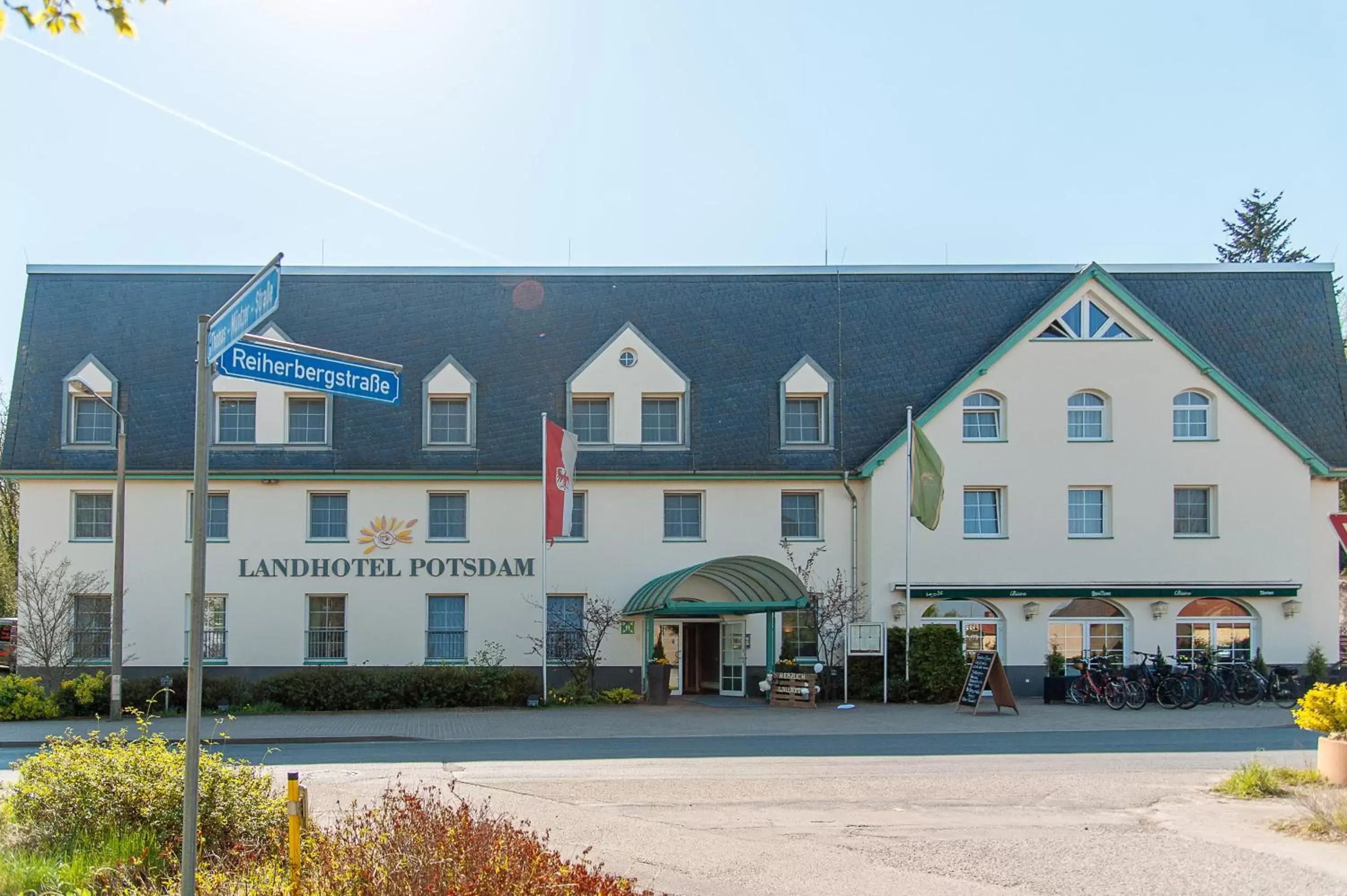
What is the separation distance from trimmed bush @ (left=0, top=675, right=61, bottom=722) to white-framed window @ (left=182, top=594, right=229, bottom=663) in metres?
3.96

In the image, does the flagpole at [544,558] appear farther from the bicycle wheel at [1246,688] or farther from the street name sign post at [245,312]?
the street name sign post at [245,312]

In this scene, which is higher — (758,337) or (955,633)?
(758,337)

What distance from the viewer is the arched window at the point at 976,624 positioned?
29.6 meters

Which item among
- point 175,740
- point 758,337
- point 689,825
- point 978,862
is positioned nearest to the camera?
point 978,862

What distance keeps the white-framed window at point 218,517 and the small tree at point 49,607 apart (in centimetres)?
255

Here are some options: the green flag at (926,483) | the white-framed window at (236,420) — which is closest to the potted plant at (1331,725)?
the green flag at (926,483)

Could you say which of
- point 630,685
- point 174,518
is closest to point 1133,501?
point 630,685

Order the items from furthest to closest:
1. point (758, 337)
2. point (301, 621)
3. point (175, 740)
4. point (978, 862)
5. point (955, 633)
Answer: point (758, 337)
point (301, 621)
point (955, 633)
point (175, 740)
point (978, 862)

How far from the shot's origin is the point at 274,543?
29359 millimetres

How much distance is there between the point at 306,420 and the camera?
3044cm

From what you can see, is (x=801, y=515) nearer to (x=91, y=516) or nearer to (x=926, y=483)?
(x=926, y=483)

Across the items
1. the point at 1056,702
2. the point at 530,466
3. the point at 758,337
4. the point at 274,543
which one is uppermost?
the point at 758,337

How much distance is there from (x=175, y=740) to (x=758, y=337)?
1750 centimetres

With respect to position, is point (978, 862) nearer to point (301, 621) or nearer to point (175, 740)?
point (175, 740)
